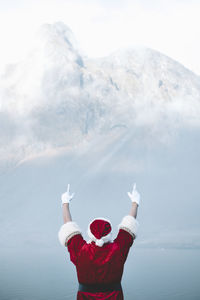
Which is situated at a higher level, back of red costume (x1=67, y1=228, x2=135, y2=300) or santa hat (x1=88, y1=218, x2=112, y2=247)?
santa hat (x1=88, y1=218, x2=112, y2=247)

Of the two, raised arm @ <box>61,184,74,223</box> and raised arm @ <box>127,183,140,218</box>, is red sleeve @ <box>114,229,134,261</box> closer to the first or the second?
raised arm @ <box>127,183,140,218</box>

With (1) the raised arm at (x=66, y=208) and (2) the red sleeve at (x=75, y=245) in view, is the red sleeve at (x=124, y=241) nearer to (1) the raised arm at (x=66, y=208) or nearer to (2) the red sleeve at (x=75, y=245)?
(2) the red sleeve at (x=75, y=245)

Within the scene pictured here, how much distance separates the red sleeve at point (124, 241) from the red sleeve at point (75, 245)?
0.37m

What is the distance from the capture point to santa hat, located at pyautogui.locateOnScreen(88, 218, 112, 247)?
3.94m

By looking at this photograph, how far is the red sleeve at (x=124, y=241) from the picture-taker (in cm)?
406

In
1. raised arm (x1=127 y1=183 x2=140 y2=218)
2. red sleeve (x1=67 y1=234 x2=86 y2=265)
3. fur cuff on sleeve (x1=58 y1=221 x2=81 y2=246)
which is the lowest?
red sleeve (x1=67 y1=234 x2=86 y2=265)

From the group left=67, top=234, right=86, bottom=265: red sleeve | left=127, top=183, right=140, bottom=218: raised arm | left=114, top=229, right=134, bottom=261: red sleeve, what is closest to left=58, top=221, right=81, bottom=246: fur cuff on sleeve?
left=67, top=234, right=86, bottom=265: red sleeve

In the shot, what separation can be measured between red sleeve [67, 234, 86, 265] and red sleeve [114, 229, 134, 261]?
14.7 inches

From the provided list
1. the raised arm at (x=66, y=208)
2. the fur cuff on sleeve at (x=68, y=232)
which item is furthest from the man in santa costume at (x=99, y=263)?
the raised arm at (x=66, y=208)

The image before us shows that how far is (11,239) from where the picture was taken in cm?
18925

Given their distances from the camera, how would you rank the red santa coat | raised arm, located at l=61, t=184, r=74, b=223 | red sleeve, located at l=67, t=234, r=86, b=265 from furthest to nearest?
raised arm, located at l=61, t=184, r=74, b=223
red sleeve, located at l=67, t=234, r=86, b=265
the red santa coat

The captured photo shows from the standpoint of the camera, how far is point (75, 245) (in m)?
4.12

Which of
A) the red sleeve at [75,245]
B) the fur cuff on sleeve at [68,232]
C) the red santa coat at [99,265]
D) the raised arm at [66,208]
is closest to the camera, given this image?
the red santa coat at [99,265]

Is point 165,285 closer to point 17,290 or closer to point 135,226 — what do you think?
point 17,290
